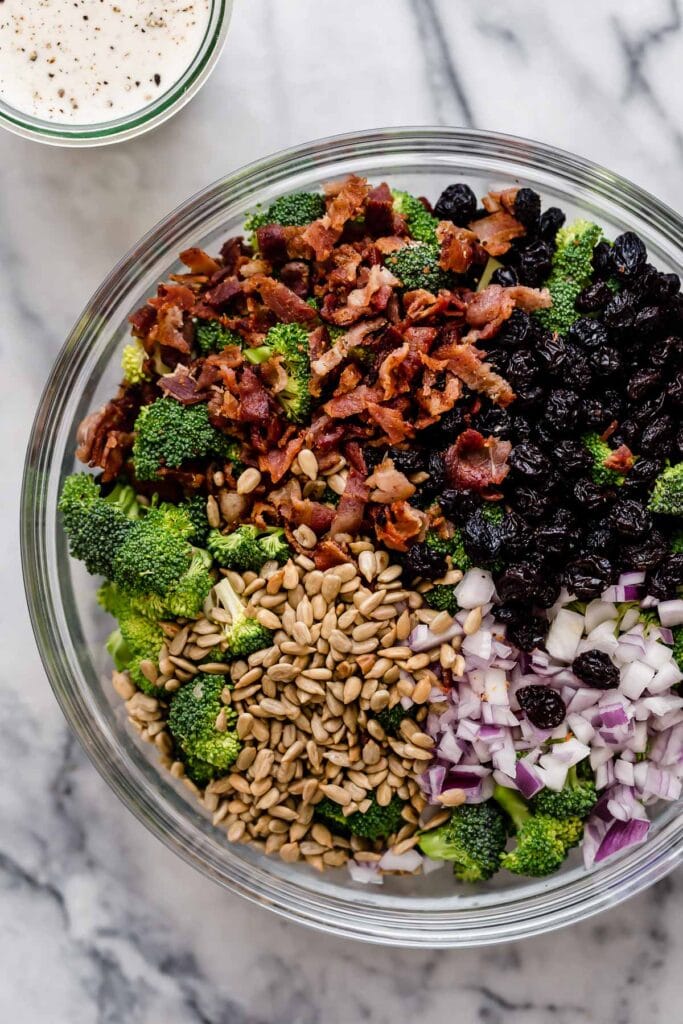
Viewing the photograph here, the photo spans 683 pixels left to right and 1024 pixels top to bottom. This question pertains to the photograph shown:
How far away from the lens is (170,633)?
2.43 meters

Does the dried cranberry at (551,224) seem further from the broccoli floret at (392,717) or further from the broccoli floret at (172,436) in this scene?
the broccoli floret at (392,717)

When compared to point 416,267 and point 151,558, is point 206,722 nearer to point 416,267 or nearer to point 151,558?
point 151,558

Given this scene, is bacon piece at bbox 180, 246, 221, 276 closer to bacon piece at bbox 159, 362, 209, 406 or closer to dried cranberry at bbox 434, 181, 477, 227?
bacon piece at bbox 159, 362, 209, 406

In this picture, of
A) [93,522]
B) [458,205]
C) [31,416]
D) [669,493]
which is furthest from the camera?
[31,416]

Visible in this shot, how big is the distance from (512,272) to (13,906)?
2.33 m

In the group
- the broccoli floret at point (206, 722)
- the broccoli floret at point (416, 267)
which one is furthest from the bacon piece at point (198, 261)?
the broccoli floret at point (206, 722)

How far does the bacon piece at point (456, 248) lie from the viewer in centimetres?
236

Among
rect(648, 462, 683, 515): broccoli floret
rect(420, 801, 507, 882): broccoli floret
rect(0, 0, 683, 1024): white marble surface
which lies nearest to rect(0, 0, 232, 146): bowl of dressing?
rect(0, 0, 683, 1024): white marble surface

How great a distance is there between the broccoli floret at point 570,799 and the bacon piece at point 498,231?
1.35 metres

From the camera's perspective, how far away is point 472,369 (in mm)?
2305

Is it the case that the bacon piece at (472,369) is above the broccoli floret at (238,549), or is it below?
above

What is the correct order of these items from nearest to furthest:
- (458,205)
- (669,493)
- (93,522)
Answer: (669,493) → (93,522) → (458,205)

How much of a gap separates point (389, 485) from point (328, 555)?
233 mm

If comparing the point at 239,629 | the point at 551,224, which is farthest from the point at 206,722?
the point at 551,224
